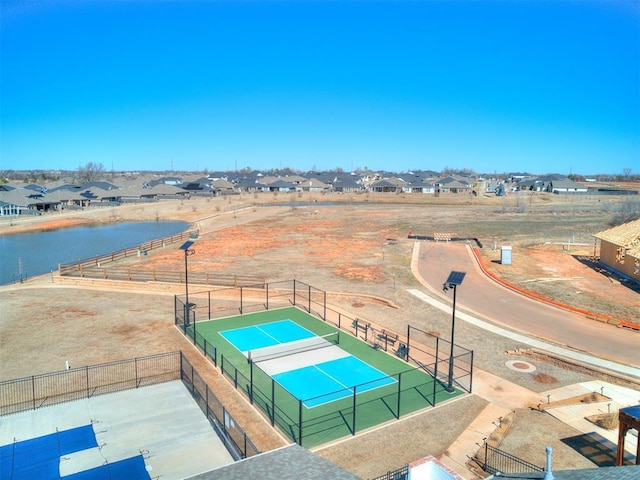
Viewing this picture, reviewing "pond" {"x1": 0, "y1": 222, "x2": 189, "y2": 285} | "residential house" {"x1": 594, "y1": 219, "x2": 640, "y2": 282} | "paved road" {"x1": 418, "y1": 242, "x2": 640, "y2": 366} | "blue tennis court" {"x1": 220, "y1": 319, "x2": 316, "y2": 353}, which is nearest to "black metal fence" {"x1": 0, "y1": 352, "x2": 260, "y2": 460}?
"blue tennis court" {"x1": 220, "y1": 319, "x2": 316, "y2": 353}

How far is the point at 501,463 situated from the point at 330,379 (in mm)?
8528

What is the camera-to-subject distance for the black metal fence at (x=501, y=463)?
13.8m

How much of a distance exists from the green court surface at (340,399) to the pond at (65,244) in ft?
110

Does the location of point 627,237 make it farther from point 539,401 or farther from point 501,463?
point 501,463

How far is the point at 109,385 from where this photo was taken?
762 inches

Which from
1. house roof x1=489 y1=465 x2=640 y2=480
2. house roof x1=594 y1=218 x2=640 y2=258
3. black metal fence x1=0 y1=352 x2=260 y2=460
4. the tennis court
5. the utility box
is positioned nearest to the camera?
house roof x1=489 y1=465 x2=640 y2=480

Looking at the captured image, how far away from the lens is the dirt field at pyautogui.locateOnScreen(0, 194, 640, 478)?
1658cm

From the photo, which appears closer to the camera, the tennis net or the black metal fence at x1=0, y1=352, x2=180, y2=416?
the black metal fence at x1=0, y1=352, x2=180, y2=416

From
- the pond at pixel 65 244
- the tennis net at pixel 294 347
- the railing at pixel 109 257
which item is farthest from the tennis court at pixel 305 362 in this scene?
the pond at pixel 65 244

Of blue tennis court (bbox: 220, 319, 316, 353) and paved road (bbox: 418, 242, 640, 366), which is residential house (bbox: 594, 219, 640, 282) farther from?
blue tennis court (bbox: 220, 319, 316, 353)

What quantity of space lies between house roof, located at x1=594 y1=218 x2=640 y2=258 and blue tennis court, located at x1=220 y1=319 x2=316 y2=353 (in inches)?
1164

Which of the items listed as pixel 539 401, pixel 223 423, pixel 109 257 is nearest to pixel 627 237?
pixel 539 401

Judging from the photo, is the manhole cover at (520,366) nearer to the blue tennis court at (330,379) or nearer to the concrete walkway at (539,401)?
the concrete walkway at (539,401)

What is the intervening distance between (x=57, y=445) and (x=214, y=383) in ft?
21.7
